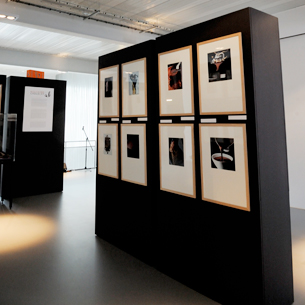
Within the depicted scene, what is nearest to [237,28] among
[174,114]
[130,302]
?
[174,114]

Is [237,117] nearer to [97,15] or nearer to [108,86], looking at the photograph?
[108,86]

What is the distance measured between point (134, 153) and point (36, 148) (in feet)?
13.1

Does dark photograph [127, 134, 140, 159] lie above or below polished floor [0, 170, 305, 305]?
above

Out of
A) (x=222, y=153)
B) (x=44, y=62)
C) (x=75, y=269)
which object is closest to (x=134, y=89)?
(x=222, y=153)

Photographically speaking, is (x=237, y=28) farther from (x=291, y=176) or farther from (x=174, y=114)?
(x=291, y=176)

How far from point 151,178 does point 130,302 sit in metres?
1.22

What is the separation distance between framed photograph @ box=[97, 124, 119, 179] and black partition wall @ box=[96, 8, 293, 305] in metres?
0.88

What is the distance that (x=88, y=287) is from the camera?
2.86 m

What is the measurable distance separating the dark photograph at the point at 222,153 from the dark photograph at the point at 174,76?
2.27 feet

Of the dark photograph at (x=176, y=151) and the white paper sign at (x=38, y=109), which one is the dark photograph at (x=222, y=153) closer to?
the dark photograph at (x=176, y=151)

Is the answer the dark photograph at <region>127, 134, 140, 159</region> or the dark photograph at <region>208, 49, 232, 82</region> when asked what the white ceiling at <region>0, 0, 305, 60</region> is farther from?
the dark photograph at <region>208, 49, 232, 82</region>

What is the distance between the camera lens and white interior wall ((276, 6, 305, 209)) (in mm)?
5473

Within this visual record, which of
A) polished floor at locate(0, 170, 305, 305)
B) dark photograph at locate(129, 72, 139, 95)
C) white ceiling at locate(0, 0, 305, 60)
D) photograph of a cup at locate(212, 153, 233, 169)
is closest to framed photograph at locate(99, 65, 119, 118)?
dark photograph at locate(129, 72, 139, 95)

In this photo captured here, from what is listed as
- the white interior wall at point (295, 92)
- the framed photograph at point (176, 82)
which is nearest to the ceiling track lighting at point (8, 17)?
the framed photograph at point (176, 82)
